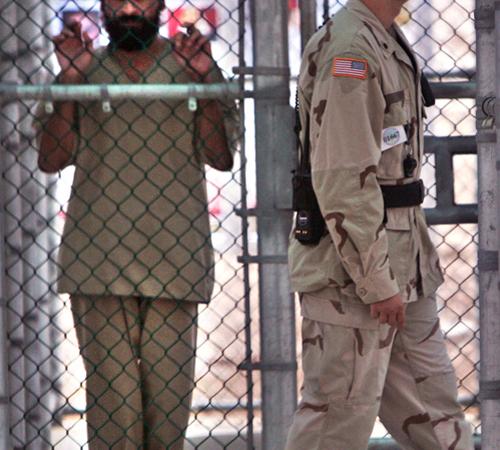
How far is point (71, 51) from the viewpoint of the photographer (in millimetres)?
4785

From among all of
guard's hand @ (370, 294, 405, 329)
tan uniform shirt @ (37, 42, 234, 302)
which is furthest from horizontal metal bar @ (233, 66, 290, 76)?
guard's hand @ (370, 294, 405, 329)

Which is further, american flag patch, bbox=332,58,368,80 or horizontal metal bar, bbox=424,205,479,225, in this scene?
horizontal metal bar, bbox=424,205,479,225

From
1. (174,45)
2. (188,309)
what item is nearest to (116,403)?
(188,309)

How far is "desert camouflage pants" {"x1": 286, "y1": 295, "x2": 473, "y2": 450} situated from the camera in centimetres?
389

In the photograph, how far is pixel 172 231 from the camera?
4836 mm

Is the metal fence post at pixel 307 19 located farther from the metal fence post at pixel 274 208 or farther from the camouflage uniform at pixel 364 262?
the camouflage uniform at pixel 364 262

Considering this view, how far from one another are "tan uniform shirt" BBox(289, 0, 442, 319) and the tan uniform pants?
95 centimetres

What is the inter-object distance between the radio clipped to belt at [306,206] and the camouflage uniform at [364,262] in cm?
4

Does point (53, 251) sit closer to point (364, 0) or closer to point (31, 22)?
point (31, 22)

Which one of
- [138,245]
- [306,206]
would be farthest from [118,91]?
[306,206]

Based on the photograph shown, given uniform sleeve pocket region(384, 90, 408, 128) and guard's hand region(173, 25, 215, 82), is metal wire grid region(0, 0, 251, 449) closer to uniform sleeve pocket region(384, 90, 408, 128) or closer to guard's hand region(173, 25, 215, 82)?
guard's hand region(173, 25, 215, 82)

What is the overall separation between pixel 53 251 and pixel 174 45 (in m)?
1.03

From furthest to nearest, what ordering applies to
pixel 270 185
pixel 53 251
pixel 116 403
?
pixel 53 251 → pixel 116 403 → pixel 270 185

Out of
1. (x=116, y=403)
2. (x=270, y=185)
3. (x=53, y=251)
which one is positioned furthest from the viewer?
(x=53, y=251)
